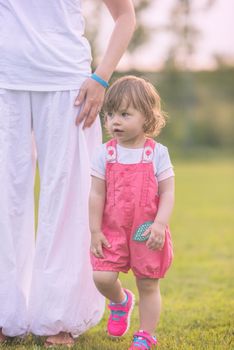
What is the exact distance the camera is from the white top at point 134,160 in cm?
355

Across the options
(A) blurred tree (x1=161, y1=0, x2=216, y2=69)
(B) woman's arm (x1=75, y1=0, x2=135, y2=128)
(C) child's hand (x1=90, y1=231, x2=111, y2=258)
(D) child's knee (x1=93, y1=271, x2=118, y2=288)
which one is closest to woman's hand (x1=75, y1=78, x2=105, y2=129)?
(B) woman's arm (x1=75, y1=0, x2=135, y2=128)

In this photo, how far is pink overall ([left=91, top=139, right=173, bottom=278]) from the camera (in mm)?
3486

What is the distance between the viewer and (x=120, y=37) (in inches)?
147

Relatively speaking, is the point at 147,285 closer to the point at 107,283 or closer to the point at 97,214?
the point at 107,283

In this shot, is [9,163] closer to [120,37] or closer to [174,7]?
[120,37]

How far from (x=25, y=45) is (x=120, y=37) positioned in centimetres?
47

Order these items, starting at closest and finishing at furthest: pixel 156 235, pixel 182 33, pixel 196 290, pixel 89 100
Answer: pixel 156 235
pixel 89 100
pixel 196 290
pixel 182 33

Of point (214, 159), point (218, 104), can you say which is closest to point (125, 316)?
point (214, 159)

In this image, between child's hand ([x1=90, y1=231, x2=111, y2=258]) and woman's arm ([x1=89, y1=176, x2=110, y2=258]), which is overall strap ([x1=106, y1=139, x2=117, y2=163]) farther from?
child's hand ([x1=90, y1=231, x2=111, y2=258])

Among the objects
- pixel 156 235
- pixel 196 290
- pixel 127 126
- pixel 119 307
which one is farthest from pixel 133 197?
pixel 196 290

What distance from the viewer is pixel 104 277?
357cm

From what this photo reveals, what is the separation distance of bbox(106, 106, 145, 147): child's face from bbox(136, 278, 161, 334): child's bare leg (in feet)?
2.19

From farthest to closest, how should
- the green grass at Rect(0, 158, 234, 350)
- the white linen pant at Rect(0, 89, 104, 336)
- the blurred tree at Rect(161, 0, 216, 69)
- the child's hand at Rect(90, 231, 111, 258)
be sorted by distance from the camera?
the blurred tree at Rect(161, 0, 216, 69) → the green grass at Rect(0, 158, 234, 350) → the white linen pant at Rect(0, 89, 104, 336) → the child's hand at Rect(90, 231, 111, 258)

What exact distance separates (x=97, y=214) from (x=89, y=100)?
1.93 ft
